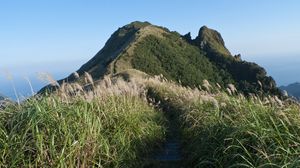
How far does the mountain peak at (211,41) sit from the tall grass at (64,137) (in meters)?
115

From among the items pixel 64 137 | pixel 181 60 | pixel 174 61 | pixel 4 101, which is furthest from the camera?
pixel 181 60

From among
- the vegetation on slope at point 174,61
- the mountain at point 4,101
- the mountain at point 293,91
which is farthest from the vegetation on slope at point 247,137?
the vegetation on slope at point 174,61

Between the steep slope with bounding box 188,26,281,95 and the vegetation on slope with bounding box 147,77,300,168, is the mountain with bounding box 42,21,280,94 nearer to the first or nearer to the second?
the steep slope with bounding box 188,26,281,95

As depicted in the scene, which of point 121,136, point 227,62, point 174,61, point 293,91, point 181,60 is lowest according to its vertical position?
point 121,136

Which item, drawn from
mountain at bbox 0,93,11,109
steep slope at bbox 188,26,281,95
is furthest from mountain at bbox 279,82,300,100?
steep slope at bbox 188,26,281,95

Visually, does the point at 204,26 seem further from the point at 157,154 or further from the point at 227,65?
the point at 157,154

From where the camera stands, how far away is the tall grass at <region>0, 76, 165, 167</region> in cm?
668

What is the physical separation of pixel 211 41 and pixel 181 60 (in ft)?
96.1

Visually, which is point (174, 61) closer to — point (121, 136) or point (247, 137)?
point (121, 136)

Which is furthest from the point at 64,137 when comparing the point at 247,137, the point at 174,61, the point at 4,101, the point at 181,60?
the point at 181,60

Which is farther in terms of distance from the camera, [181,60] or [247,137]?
[181,60]

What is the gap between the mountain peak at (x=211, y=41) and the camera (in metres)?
128

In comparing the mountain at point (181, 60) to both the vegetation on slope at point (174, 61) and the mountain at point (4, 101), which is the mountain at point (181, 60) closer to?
the vegetation on slope at point (174, 61)

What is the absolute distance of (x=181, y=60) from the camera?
108 m
